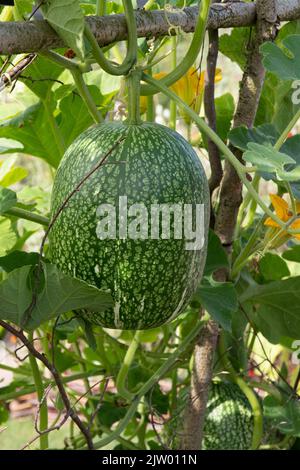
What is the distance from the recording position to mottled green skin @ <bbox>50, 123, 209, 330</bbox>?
0.91 meters

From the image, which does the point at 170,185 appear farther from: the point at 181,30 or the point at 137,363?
the point at 137,363

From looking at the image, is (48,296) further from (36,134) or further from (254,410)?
(254,410)

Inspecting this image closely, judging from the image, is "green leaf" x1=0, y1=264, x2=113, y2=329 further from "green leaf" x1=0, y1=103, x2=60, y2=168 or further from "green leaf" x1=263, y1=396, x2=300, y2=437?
"green leaf" x1=263, y1=396, x2=300, y2=437

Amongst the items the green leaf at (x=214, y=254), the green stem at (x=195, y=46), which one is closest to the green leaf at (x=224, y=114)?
the green leaf at (x=214, y=254)

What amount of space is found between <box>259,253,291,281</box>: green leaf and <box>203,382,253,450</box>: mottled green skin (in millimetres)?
264

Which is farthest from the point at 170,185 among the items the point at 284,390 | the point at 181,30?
the point at 284,390

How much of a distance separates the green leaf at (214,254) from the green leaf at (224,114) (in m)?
0.37

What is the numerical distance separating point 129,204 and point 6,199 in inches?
7.6

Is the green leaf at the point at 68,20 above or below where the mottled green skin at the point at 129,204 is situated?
above

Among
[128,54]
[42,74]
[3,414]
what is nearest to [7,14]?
[42,74]

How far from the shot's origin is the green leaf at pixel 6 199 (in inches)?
39.4

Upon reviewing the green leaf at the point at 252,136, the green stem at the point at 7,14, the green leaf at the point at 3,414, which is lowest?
the green leaf at the point at 3,414

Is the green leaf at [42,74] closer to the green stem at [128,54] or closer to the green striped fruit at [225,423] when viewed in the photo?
the green stem at [128,54]

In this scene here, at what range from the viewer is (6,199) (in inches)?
39.7
